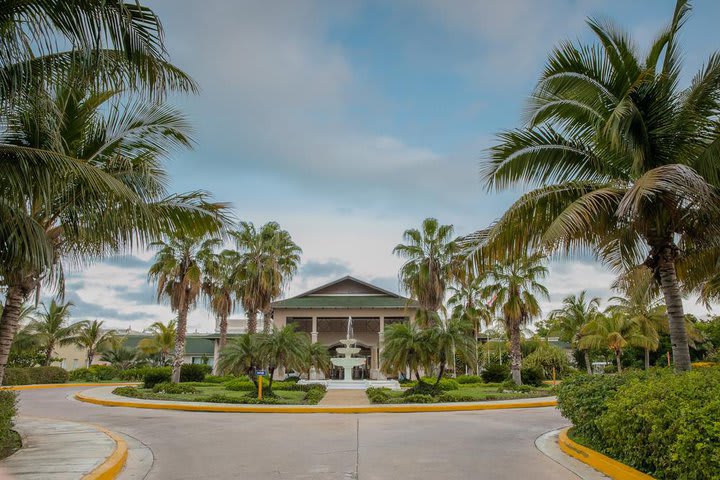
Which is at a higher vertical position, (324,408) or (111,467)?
(324,408)

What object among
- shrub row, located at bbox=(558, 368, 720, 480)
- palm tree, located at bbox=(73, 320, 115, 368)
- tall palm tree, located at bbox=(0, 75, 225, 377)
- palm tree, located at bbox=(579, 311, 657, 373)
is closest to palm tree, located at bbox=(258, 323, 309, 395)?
tall palm tree, located at bbox=(0, 75, 225, 377)

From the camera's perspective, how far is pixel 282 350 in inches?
855

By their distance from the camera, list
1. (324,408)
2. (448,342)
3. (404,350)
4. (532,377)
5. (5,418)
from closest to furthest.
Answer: (5,418)
(324,408)
(448,342)
(404,350)
(532,377)

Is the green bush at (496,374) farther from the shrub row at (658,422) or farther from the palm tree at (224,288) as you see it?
the shrub row at (658,422)

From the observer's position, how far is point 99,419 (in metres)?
15.8

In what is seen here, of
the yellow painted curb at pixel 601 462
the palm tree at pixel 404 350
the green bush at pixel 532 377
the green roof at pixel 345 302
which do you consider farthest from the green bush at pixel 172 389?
the yellow painted curb at pixel 601 462

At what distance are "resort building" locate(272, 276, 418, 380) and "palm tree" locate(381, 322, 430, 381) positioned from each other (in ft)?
52.1

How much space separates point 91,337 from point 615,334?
140 ft

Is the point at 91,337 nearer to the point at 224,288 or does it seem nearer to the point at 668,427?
the point at 224,288

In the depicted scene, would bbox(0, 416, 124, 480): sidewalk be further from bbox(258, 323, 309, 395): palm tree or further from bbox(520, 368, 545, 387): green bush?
bbox(520, 368, 545, 387): green bush

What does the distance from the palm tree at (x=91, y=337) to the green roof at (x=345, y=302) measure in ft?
56.8

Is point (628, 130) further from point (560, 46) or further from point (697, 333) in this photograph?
point (697, 333)

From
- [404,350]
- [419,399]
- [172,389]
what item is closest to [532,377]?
[404,350]

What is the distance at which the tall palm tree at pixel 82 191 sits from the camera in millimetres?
7648
